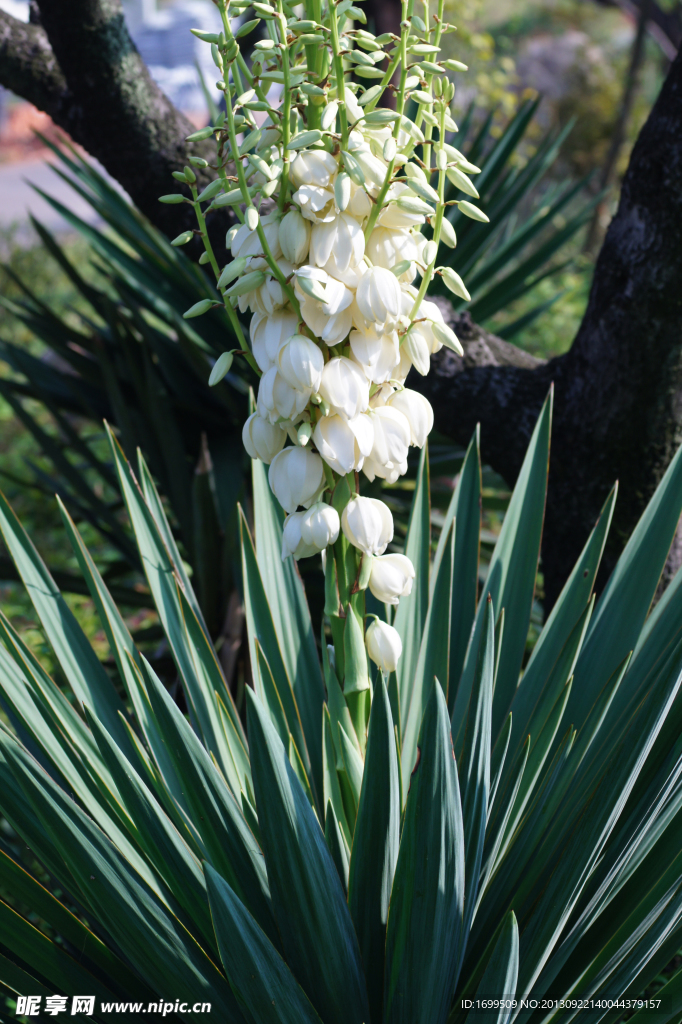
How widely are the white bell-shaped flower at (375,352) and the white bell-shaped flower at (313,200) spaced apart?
115mm

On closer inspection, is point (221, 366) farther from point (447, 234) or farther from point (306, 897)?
point (306, 897)

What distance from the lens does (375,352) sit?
0.76 m

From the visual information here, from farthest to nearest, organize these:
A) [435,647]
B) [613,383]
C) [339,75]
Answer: [613,383] → [435,647] → [339,75]

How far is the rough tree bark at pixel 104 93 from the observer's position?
1.43 metres

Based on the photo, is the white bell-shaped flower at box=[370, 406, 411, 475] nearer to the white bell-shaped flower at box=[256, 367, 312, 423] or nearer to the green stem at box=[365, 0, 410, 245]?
the white bell-shaped flower at box=[256, 367, 312, 423]

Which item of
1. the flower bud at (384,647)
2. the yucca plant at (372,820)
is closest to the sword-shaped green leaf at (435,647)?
the yucca plant at (372,820)

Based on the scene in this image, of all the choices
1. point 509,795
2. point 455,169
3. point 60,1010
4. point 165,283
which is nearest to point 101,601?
point 60,1010

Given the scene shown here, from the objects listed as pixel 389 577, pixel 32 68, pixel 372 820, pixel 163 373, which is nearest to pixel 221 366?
pixel 389 577

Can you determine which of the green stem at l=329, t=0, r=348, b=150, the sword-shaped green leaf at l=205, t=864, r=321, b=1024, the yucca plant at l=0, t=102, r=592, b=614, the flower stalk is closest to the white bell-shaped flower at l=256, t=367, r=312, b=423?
the flower stalk

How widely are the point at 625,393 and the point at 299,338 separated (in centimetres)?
88

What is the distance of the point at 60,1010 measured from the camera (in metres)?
0.80

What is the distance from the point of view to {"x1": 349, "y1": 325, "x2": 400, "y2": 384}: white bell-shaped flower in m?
0.76

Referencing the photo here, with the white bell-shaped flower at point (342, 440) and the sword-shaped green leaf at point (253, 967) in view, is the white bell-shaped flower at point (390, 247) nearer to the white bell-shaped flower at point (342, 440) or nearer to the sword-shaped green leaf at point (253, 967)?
the white bell-shaped flower at point (342, 440)

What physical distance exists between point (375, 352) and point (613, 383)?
808 mm
